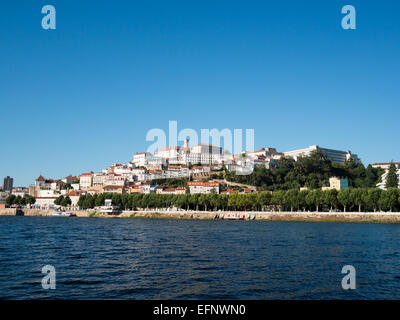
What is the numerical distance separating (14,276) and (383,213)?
69927 millimetres

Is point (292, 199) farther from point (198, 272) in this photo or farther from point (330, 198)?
point (198, 272)

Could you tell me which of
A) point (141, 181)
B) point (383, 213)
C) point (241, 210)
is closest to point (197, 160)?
point (141, 181)

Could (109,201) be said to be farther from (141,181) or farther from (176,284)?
(176,284)

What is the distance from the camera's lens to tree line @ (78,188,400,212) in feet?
244

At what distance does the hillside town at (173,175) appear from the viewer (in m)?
147

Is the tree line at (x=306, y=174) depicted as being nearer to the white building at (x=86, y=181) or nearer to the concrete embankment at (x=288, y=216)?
the concrete embankment at (x=288, y=216)

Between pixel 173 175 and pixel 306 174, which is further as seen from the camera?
pixel 173 175

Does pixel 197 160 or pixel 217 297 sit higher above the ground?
pixel 197 160

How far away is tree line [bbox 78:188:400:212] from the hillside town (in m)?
25.8

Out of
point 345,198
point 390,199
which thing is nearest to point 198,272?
point 390,199

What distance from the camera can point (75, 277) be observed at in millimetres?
17125

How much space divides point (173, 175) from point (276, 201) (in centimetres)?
8527

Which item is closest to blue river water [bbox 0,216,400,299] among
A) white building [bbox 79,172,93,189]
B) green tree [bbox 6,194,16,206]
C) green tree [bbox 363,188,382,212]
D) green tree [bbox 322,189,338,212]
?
green tree [bbox 363,188,382,212]

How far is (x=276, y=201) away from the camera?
299 feet
